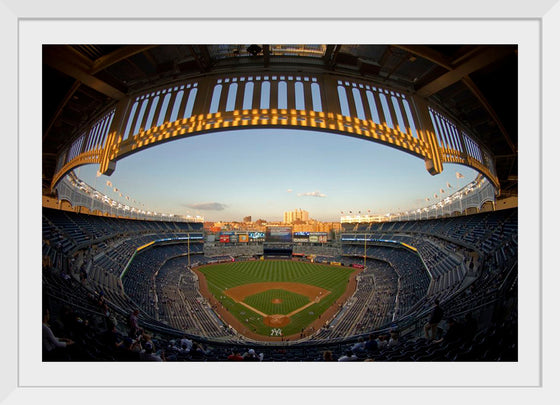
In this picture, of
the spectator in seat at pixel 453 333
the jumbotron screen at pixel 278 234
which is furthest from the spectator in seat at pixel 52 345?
the jumbotron screen at pixel 278 234

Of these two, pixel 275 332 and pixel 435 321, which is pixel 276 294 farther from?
pixel 435 321

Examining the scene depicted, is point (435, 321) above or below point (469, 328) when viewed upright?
below

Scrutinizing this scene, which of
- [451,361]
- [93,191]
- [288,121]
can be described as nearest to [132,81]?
[288,121]

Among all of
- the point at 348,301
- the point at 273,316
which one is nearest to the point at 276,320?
the point at 273,316

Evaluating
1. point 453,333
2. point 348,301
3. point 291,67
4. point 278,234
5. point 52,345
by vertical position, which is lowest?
point 348,301

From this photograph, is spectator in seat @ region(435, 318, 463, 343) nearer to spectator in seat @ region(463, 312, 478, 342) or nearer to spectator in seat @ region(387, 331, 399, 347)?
spectator in seat @ region(463, 312, 478, 342)

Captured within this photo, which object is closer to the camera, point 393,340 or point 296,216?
point 393,340

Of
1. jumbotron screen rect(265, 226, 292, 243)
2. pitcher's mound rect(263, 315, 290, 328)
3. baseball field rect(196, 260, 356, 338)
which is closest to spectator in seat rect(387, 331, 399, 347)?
baseball field rect(196, 260, 356, 338)

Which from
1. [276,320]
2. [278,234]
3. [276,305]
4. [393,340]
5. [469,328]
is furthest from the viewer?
[278,234]
